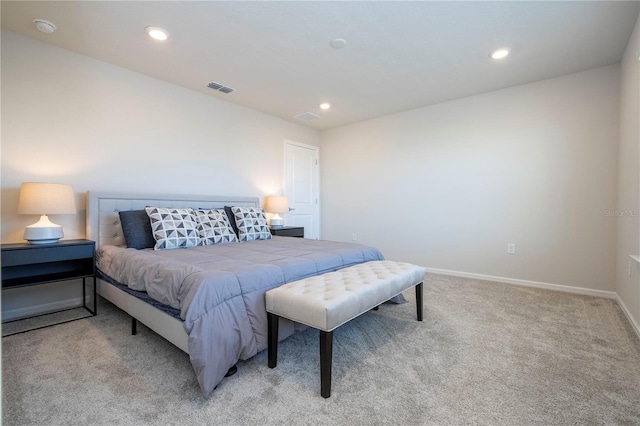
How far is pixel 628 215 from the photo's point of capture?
109 inches

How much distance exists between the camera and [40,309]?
2918 millimetres

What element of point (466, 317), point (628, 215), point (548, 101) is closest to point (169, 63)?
point (466, 317)

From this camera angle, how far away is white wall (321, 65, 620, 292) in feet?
11.2

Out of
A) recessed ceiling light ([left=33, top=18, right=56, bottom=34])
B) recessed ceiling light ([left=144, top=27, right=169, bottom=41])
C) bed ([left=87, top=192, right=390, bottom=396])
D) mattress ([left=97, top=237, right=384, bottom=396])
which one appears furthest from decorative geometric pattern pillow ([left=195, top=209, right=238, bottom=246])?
recessed ceiling light ([left=33, top=18, right=56, bottom=34])

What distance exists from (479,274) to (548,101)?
2238 millimetres

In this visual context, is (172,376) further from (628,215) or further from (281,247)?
(628,215)

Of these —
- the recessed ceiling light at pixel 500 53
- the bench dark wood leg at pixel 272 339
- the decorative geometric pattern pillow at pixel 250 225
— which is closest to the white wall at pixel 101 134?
the decorative geometric pattern pillow at pixel 250 225

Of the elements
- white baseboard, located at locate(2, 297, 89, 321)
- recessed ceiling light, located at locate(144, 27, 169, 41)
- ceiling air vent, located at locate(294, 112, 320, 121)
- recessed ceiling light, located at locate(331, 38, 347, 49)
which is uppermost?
recessed ceiling light, located at locate(331, 38, 347, 49)

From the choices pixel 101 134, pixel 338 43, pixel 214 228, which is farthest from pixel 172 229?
pixel 338 43

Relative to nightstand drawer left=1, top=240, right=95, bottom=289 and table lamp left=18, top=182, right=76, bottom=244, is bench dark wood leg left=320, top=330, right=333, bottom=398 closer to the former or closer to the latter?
nightstand drawer left=1, top=240, right=95, bottom=289

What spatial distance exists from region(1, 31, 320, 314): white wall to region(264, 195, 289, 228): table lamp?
0.42 meters

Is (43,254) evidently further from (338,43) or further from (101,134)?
(338,43)

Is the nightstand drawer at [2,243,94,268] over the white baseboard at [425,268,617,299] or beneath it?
over

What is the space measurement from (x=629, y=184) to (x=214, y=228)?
3.95 meters
